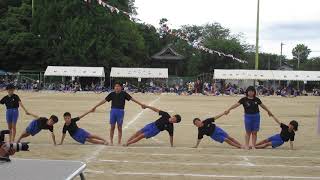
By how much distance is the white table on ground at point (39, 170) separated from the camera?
368cm

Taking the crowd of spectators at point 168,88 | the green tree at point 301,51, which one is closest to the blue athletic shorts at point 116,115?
the crowd of spectators at point 168,88

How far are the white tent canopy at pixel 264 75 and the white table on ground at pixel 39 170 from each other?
5453cm

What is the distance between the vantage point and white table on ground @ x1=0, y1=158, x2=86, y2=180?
3.68 m

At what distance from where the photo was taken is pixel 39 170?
3951 millimetres

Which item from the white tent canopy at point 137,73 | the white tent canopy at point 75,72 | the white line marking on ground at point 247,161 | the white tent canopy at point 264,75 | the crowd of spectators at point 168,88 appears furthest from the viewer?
the white tent canopy at point 137,73

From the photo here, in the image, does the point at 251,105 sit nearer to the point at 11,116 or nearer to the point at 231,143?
the point at 231,143

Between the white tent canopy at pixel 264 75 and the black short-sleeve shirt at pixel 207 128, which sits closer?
the black short-sleeve shirt at pixel 207 128

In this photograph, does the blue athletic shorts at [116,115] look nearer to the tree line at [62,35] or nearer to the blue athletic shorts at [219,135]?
the blue athletic shorts at [219,135]

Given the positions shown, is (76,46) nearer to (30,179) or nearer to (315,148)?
(315,148)

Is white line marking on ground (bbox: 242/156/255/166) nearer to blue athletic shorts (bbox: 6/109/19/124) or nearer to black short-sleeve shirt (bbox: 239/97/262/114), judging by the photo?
black short-sleeve shirt (bbox: 239/97/262/114)

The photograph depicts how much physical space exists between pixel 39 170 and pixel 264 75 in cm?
5545

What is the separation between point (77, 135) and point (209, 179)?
5103mm

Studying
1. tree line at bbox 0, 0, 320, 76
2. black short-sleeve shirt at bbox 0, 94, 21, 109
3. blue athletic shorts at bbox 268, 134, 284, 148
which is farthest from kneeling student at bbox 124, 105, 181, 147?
tree line at bbox 0, 0, 320, 76

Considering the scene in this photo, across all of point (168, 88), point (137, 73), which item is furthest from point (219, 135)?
point (168, 88)
